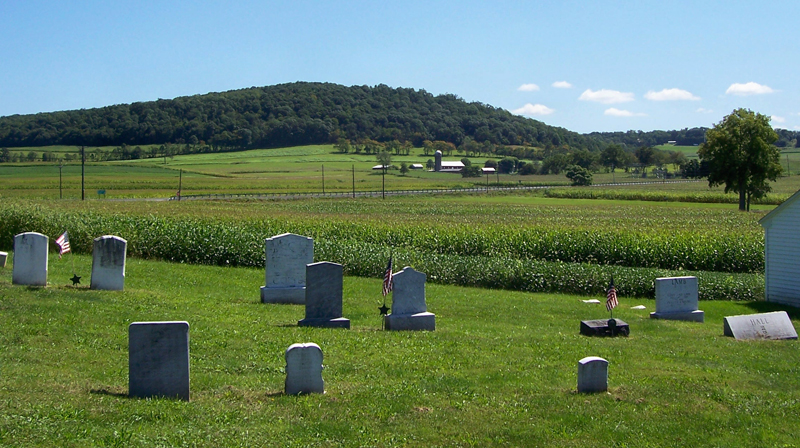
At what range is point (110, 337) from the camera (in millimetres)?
11586

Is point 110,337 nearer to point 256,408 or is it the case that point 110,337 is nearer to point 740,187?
point 256,408

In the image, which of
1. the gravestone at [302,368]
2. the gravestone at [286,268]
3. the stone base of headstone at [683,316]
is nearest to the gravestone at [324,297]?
the gravestone at [286,268]

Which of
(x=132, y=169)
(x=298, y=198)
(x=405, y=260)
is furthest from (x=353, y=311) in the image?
(x=132, y=169)

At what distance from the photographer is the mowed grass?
24.3ft

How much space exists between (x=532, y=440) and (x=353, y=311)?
1013 cm

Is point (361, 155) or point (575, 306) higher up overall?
point (361, 155)

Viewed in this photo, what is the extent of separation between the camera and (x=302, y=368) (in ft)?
28.4

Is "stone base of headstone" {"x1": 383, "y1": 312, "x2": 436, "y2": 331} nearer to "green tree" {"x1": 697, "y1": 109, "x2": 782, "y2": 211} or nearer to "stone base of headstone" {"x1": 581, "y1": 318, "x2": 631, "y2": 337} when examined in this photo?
"stone base of headstone" {"x1": 581, "y1": 318, "x2": 631, "y2": 337}

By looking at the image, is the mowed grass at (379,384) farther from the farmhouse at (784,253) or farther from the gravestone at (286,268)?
the farmhouse at (784,253)

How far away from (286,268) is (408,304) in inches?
176

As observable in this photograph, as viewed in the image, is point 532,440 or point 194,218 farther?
point 194,218

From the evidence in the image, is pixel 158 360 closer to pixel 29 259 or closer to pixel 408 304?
pixel 408 304

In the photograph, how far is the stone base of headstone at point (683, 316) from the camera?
1784 cm

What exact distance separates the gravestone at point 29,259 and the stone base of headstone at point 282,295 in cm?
510
